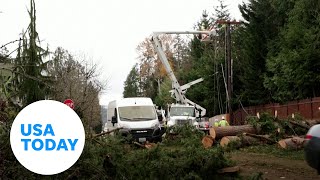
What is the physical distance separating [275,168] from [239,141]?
456 cm

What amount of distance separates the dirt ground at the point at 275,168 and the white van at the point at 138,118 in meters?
7.78

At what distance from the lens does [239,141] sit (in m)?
15.3

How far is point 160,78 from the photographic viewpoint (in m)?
79.2

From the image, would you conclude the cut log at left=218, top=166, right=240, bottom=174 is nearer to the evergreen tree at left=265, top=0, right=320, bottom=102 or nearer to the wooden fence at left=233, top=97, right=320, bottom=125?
the wooden fence at left=233, top=97, right=320, bottom=125

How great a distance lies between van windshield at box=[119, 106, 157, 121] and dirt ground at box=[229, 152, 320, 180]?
852 cm

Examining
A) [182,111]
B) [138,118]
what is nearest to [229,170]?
[138,118]

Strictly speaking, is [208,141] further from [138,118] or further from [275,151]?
[138,118]

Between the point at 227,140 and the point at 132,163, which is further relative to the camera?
the point at 227,140

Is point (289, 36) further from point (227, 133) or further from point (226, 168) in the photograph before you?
point (226, 168)

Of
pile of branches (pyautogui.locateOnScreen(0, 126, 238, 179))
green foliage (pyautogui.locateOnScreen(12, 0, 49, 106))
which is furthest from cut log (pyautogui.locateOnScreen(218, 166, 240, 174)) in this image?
green foliage (pyautogui.locateOnScreen(12, 0, 49, 106))

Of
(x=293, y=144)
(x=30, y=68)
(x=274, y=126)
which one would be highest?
(x=30, y=68)

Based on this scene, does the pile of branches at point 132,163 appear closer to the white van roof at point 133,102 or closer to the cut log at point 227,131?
the cut log at point 227,131

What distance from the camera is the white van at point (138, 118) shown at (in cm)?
2025

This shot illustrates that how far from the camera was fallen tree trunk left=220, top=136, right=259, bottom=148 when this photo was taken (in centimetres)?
1525
